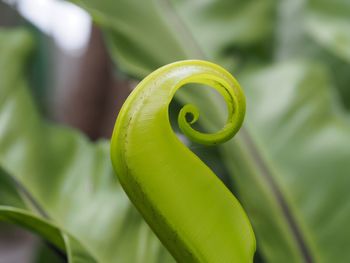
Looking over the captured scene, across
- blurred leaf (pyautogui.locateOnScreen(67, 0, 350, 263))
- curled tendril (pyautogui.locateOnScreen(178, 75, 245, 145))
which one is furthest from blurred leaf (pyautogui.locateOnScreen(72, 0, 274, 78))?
curled tendril (pyautogui.locateOnScreen(178, 75, 245, 145))

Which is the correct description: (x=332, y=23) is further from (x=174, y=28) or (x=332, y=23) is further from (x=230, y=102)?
(x=230, y=102)

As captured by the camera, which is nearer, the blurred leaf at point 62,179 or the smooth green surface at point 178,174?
the smooth green surface at point 178,174

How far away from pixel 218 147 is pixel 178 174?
0.23m

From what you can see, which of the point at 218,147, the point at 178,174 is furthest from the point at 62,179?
the point at 178,174

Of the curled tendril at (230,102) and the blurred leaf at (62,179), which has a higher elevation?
the curled tendril at (230,102)

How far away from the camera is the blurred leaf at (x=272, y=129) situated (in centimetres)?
38

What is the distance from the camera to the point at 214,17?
52cm

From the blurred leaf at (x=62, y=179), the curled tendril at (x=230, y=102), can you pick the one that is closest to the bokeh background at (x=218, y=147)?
the blurred leaf at (x=62, y=179)

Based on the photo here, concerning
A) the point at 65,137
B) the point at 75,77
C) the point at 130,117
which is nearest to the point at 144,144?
the point at 130,117

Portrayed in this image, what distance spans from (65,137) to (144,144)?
276mm

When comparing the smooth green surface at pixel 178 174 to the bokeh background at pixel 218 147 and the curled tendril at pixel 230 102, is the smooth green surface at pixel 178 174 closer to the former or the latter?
the curled tendril at pixel 230 102

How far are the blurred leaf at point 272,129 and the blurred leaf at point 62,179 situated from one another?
0.09 m

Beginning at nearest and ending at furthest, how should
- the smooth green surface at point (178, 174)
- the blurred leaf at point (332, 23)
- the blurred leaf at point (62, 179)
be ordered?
1. the smooth green surface at point (178, 174)
2. the blurred leaf at point (62, 179)
3. the blurred leaf at point (332, 23)

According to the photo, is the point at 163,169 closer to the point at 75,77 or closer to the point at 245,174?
the point at 245,174
